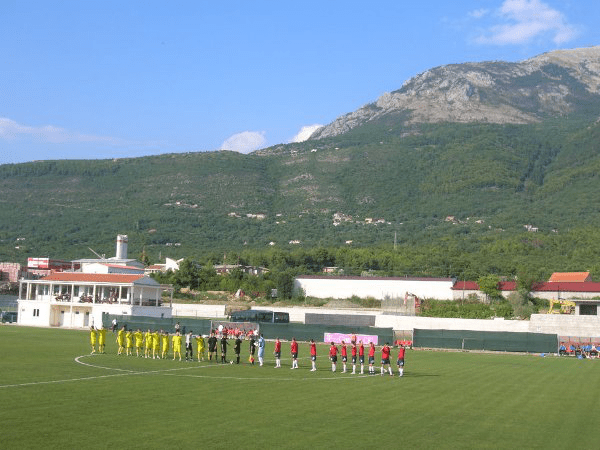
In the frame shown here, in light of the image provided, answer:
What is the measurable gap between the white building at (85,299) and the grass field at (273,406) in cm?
3520

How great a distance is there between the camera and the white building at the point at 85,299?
238 feet

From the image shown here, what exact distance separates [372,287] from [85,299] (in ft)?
153

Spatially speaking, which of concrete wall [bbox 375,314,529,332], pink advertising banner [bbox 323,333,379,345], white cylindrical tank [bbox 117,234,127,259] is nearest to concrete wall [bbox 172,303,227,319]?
white cylindrical tank [bbox 117,234,127,259]

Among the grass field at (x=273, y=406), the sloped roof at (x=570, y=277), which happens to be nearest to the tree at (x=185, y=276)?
the sloped roof at (x=570, y=277)

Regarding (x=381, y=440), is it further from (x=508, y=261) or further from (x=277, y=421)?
(x=508, y=261)

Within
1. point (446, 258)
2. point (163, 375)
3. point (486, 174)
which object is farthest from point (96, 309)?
point (486, 174)

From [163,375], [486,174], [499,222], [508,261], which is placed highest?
[486,174]

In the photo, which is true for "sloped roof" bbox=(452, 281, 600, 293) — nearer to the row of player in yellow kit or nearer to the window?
Answer: the window

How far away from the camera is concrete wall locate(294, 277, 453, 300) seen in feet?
349

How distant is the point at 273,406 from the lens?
73.6ft

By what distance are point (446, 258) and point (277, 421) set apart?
10768 cm

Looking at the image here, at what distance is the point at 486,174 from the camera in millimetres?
196750

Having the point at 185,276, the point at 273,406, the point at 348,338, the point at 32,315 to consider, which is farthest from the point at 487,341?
the point at 185,276

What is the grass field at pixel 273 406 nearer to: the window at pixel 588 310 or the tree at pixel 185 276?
the window at pixel 588 310
